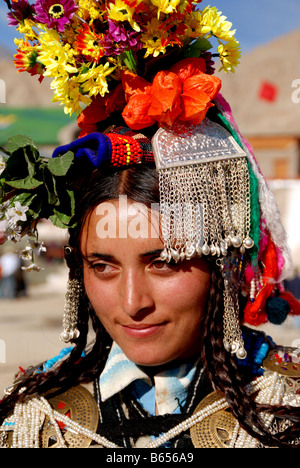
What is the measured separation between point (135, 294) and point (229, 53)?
932 mm

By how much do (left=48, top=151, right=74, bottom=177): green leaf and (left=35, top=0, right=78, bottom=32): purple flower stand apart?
423 mm

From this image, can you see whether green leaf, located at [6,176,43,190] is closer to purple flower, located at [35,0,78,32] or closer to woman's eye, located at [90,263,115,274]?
woman's eye, located at [90,263,115,274]

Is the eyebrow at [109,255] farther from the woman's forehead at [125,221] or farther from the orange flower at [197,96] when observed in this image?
the orange flower at [197,96]

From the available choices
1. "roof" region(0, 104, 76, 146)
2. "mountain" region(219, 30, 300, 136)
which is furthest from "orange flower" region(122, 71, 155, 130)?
"mountain" region(219, 30, 300, 136)

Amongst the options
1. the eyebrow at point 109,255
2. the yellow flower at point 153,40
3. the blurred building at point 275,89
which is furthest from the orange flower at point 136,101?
the blurred building at point 275,89

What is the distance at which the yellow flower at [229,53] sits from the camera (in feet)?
5.79

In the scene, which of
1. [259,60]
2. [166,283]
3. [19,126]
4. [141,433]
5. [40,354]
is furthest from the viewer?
[259,60]

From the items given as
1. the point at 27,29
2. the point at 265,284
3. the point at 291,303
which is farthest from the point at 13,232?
the point at 291,303

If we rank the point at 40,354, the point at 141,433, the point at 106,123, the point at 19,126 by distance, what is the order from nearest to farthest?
1. the point at 141,433
2. the point at 106,123
3. the point at 40,354
4. the point at 19,126

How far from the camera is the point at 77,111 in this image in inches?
73.6

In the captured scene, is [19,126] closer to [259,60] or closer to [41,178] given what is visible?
[41,178]

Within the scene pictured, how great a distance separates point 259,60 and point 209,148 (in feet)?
228

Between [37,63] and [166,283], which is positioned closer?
[166,283]
